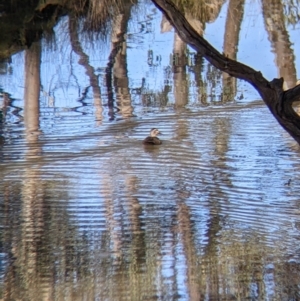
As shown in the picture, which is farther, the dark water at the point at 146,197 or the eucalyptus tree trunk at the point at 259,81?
the dark water at the point at 146,197

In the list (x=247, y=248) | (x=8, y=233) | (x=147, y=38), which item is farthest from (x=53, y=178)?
(x=147, y=38)

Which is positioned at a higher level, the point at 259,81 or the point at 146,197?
the point at 259,81

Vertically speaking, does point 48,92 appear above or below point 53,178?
above

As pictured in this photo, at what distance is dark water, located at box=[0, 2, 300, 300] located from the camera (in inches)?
291

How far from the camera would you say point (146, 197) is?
32.2ft

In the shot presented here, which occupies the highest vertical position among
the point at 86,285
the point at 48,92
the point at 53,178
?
the point at 48,92

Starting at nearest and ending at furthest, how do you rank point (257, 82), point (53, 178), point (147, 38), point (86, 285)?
point (257, 82) → point (86, 285) → point (53, 178) → point (147, 38)

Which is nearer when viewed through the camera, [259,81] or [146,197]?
[259,81]

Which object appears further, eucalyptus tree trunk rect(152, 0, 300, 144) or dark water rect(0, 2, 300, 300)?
dark water rect(0, 2, 300, 300)

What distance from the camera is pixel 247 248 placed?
8.16 meters

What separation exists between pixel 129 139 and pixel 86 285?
526cm

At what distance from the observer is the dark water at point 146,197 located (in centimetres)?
739

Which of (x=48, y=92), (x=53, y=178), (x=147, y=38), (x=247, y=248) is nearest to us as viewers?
(x=247, y=248)

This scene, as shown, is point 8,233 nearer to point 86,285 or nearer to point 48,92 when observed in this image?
point 86,285
